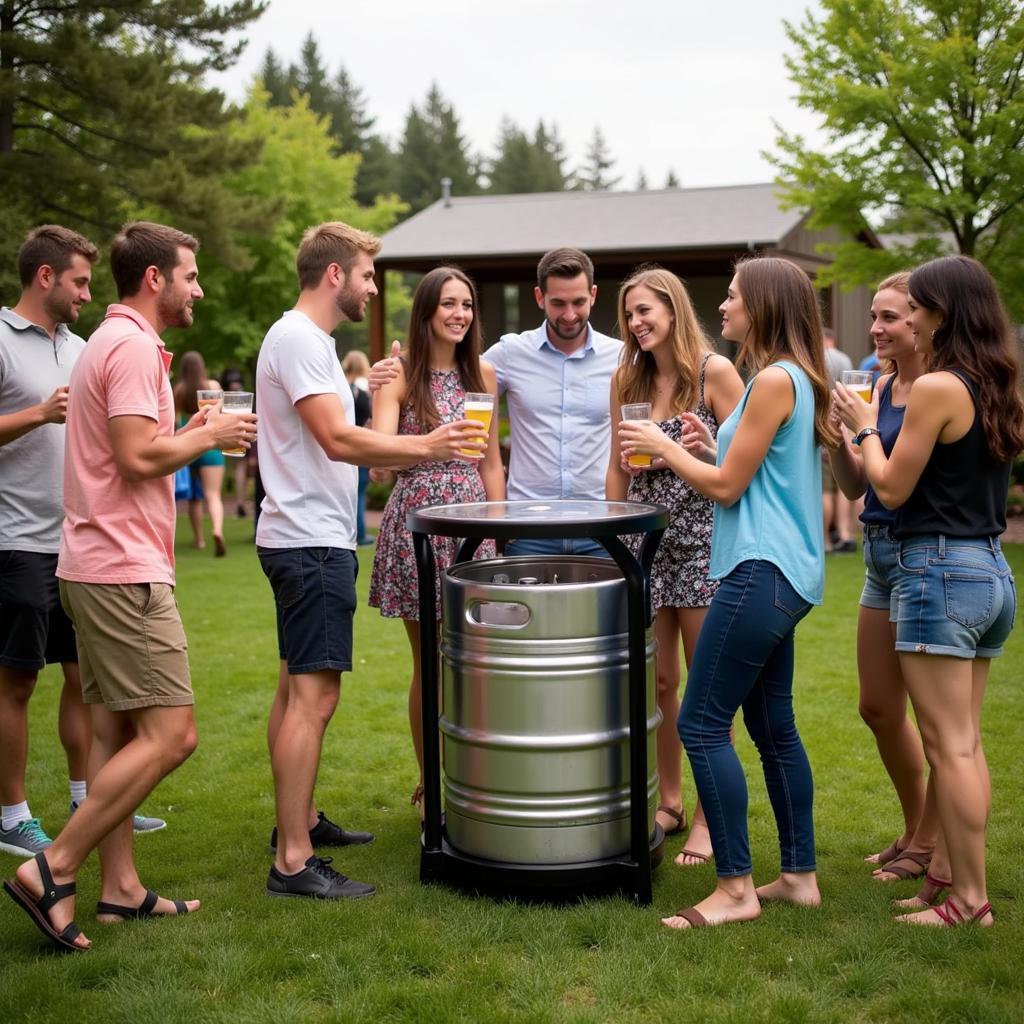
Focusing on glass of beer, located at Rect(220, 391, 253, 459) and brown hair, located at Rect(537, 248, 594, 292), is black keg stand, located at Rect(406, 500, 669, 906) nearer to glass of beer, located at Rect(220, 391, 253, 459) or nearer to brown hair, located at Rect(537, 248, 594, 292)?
glass of beer, located at Rect(220, 391, 253, 459)

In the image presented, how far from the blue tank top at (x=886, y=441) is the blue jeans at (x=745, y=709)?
14.8 inches

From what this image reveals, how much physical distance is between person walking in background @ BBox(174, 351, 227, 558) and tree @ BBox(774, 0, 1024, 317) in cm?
805

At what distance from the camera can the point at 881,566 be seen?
3756 millimetres

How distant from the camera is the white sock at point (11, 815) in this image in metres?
4.50

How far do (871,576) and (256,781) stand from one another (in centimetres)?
290

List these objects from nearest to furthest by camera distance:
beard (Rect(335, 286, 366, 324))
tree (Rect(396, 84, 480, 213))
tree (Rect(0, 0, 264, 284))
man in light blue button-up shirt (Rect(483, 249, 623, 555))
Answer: beard (Rect(335, 286, 366, 324)) < man in light blue button-up shirt (Rect(483, 249, 623, 555)) < tree (Rect(0, 0, 264, 284)) < tree (Rect(396, 84, 480, 213))

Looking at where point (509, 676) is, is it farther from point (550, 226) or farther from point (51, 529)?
point (550, 226)

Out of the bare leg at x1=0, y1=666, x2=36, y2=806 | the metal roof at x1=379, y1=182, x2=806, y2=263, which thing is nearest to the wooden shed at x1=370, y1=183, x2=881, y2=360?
the metal roof at x1=379, y1=182, x2=806, y2=263

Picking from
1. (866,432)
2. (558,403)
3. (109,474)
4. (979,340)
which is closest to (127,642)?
(109,474)

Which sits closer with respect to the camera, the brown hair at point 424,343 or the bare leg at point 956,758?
the bare leg at point 956,758

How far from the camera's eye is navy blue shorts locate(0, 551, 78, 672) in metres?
4.35

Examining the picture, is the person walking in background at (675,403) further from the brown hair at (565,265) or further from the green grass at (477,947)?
the green grass at (477,947)

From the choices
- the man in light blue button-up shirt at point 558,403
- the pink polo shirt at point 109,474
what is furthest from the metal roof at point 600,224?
the pink polo shirt at point 109,474

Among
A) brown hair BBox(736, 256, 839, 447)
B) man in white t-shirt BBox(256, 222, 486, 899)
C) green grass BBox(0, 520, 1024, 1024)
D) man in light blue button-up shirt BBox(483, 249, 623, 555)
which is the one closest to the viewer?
green grass BBox(0, 520, 1024, 1024)
